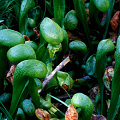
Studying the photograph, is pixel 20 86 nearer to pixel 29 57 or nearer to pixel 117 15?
pixel 29 57

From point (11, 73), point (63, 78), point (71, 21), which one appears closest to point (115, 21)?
point (71, 21)

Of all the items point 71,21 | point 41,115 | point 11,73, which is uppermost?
point 71,21

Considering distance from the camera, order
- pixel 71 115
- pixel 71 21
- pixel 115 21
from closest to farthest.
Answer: pixel 71 115 < pixel 71 21 < pixel 115 21

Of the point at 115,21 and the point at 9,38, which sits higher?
the point at 9,38

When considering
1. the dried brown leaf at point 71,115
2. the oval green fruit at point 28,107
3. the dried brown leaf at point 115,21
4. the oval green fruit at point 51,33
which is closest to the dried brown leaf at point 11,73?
the oval green fruit at point 28,107

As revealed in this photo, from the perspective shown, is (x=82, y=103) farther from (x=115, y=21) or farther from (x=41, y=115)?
(x=115, y=21)

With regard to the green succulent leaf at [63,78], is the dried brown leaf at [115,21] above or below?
above

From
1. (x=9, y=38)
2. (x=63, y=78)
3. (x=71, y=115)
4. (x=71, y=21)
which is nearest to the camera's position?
(x=71, y=115)

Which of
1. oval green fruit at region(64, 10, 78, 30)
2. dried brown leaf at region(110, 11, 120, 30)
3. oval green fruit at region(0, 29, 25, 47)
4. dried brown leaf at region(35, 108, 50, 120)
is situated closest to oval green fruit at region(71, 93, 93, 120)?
dried brown leaf at region(35, 108, 50, 120)

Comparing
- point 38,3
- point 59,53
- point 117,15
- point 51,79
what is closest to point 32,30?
point 38,3

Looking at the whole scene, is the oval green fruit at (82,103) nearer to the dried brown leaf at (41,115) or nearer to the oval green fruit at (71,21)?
the dried brown leaf at (41,115)

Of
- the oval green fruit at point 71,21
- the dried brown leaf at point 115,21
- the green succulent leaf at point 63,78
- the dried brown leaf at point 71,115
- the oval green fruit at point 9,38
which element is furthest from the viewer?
the dried brown leaf at point 115,21
